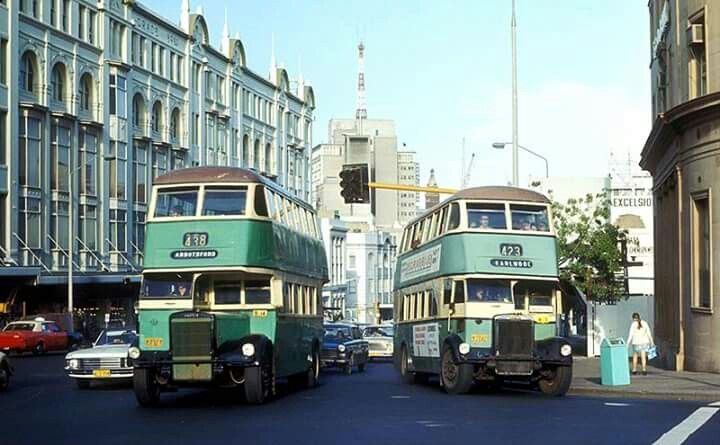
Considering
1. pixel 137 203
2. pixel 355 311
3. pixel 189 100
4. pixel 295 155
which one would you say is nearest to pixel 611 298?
pixel 137 203

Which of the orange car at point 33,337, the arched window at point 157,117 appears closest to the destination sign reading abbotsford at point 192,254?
the orange car at point 33,337

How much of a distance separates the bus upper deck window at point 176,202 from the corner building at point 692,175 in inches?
584

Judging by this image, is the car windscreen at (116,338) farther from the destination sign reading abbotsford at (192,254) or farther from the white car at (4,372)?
the destination sign reading abbotsford at (192,254)

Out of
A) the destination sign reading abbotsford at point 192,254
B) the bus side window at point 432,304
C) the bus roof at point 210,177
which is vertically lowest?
the bus side window at point 432,304

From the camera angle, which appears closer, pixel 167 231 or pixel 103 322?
pixel 167 231

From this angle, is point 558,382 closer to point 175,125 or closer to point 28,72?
point 28,72

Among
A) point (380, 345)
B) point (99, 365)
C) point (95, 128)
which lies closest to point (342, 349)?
point (99, 365)

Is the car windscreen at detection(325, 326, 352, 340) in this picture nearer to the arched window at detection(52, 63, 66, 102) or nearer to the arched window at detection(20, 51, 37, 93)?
the arched window at detection(20, 51, 37, 93)

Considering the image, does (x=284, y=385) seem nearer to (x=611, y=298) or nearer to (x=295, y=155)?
(x=611, y=298)

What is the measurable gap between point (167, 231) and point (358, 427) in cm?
742

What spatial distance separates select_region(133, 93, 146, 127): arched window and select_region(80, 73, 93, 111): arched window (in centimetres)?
615

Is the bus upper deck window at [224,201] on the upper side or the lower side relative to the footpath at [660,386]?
upper

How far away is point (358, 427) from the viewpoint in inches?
724

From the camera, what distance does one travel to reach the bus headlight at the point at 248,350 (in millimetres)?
23344
